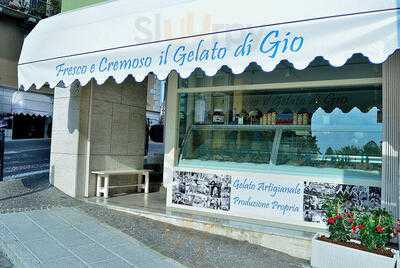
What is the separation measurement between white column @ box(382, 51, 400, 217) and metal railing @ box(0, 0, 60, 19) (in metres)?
21.9

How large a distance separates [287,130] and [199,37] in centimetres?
256

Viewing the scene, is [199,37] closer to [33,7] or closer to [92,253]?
[92,253]

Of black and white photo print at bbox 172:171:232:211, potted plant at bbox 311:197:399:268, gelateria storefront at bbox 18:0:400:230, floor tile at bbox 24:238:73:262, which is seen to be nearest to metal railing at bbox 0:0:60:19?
→ gelateria storefront at bbox 18:0:400:230

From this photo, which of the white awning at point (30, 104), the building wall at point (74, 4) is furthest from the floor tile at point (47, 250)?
the white awning at point (30, 104)

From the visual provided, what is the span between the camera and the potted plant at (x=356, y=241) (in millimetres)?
4730

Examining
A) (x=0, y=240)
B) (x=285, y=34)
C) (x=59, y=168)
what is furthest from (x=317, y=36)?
(x=59, y=168)

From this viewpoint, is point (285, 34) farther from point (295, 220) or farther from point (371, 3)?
point (295, 220)

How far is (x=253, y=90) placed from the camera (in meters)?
7.62

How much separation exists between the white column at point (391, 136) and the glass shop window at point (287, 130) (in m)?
0.59

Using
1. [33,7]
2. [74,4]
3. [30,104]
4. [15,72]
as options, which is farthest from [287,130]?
[30,104]

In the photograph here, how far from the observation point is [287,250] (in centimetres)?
584

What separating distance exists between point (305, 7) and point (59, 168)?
655 centimetres

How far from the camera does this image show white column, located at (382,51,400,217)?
550cm

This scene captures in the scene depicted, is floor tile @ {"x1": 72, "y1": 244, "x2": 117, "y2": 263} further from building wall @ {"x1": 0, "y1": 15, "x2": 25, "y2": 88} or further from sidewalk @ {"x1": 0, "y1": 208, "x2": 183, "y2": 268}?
building wall @ {"x1": 0, "y1": 15, "x2": 25, "y2": 88}
